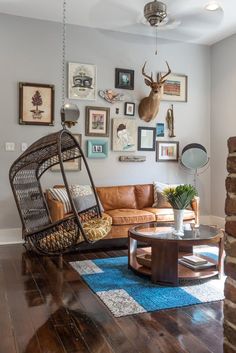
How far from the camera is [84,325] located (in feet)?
7.93

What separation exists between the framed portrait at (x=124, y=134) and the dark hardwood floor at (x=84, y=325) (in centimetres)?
274

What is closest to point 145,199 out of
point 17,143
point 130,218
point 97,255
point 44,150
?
point 130,218

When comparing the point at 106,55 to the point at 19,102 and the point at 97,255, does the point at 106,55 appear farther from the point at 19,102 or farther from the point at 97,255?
the point at 97,255

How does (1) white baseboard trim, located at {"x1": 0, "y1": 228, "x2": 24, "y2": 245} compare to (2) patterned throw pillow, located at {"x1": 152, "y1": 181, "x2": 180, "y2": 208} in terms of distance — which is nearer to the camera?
(1) white baseboard trim, located at {"x1": 0, "y1": 228, "x2": 24, "y2": 245}

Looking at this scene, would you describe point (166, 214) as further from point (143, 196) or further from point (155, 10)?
point (155, 10)

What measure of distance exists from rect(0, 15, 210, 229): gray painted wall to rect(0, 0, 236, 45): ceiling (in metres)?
0.20

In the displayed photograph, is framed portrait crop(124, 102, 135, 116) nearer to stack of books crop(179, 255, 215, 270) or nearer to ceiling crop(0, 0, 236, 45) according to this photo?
ceiling crop(0, 0, 236, 45)

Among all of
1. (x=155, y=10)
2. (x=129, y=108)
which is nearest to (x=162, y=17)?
(x=155, y=10)

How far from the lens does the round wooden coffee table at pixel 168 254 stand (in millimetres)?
3176

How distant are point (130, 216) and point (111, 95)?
199 cm

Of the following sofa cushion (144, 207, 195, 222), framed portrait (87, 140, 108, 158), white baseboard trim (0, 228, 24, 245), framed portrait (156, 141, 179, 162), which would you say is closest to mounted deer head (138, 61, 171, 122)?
framed portrait (156, 141, 179, 162)

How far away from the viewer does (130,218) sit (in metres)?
4.57

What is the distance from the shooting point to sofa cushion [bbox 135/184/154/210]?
17.4 ft

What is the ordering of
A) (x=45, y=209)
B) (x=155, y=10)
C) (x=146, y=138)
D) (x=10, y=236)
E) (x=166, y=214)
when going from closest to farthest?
(x=45, y=209), (x=155, y=10), (x=166, y=214), (x=10, y=236), (x=146, y=138)
